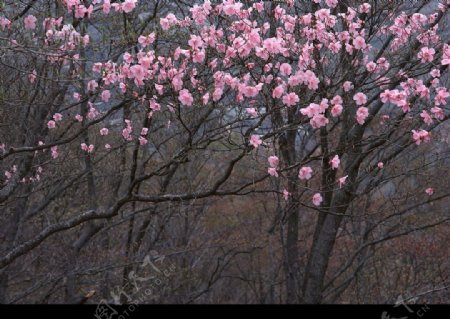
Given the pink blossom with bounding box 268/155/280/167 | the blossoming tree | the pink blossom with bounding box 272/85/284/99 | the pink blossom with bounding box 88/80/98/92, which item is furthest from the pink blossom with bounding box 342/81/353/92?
the pink blossom with bounding box 88/80/98/92

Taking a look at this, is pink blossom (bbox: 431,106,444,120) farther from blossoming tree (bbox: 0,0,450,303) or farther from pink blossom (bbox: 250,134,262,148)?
pink blossom (bbox: 250,134,262,148)

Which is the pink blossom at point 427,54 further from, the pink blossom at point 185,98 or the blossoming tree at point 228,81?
the pink blossom at point 185,98

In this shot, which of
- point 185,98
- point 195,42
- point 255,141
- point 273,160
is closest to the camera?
point 255,141

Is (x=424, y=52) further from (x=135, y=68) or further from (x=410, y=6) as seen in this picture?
(x=135, y=68)

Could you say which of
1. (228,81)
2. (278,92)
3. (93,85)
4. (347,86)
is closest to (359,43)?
(347,86)

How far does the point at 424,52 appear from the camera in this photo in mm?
5262

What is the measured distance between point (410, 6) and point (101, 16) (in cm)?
369

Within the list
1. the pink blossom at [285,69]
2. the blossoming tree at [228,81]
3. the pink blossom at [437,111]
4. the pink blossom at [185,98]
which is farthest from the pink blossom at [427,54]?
the pink blossom at [185,98]

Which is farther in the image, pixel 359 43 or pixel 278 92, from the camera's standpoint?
pixel 359 43

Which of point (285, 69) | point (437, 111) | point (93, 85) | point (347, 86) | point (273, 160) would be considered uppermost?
point (93, 85)

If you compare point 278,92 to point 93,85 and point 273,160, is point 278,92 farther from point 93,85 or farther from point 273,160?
point 93,85

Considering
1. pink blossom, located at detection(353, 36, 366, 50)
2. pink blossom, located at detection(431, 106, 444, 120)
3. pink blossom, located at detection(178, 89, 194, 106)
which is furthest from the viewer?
pink blossom, located at detection(353, 36, 366, 50)

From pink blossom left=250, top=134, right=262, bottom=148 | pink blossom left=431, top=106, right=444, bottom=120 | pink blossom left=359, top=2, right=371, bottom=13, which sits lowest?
pink blossom left=250, top=134, right=262, bottom=148
